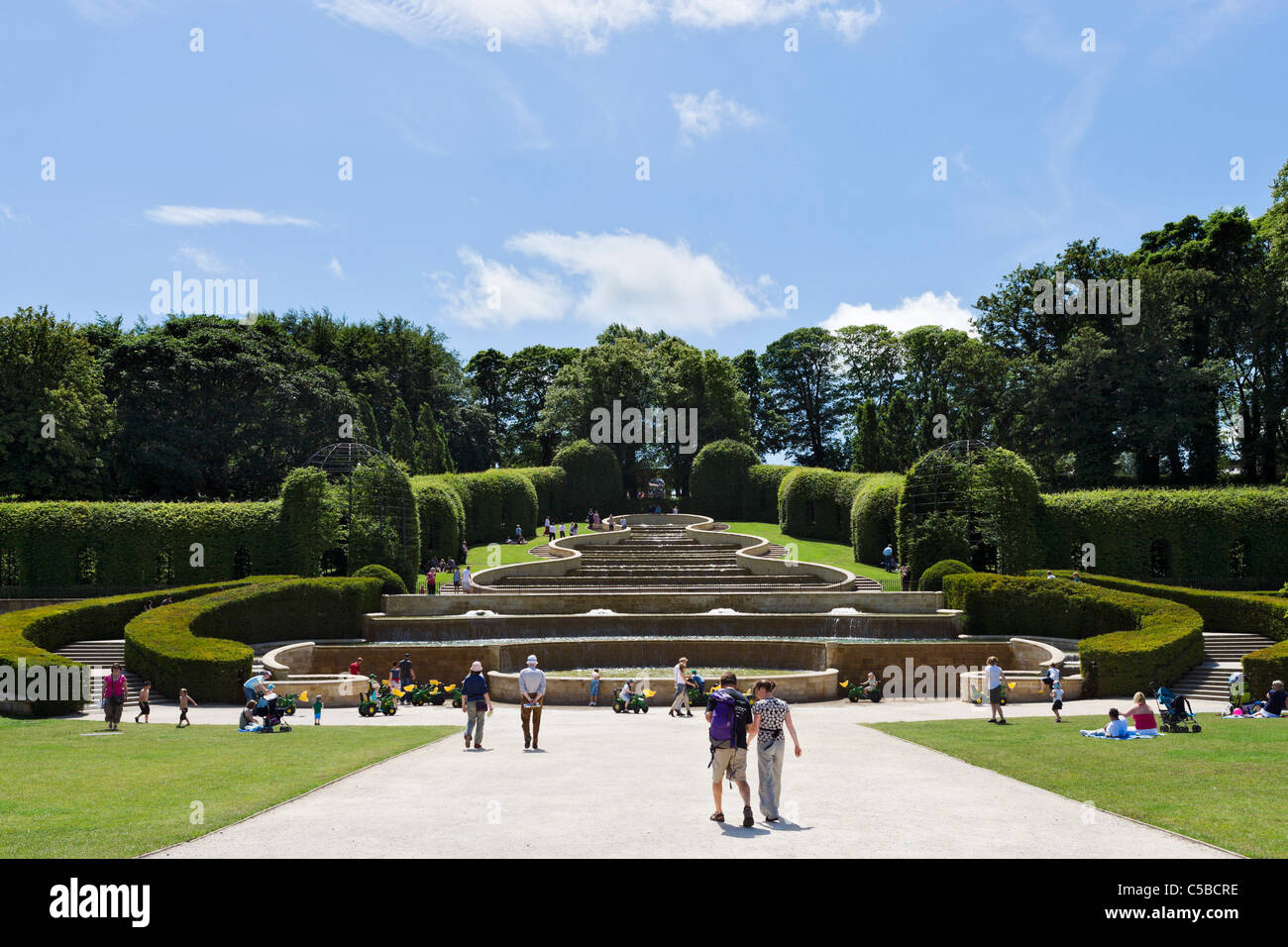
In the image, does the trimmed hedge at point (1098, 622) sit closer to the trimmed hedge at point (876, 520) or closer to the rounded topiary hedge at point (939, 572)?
the rounded topiary hedge at point (939, 572)

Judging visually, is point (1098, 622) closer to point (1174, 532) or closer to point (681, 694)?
point (1174, 532)

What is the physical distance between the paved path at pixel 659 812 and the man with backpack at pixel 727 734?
1.68 feet

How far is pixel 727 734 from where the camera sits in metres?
9.41

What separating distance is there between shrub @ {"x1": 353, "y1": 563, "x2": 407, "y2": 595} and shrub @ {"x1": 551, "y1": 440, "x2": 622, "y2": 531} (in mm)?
31584

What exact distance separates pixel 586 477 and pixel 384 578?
3276cm

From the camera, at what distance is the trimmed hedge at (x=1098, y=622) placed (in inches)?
914

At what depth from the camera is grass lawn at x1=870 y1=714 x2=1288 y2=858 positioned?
8984 mm

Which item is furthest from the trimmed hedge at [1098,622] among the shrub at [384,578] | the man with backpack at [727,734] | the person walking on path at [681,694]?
the shrub at [384,578]

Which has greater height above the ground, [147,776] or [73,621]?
[147,776]

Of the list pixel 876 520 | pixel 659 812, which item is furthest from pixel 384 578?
pixel 659 812


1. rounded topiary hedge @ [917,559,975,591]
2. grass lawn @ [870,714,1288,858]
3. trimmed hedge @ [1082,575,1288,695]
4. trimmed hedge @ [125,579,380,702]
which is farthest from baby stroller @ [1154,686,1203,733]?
trimmed hedge @ [125,579,380,702]

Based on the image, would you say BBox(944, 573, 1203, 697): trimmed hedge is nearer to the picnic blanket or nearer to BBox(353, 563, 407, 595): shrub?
the picnic blanket

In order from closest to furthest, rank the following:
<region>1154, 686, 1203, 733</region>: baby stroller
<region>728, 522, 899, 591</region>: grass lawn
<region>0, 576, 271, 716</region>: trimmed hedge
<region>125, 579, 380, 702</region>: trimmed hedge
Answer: <region>1154, 686, 1203, 733</region>: baby stroller, <region>125, 579, 380, 702</region>: trimmed hedge, <region>0, 576, 271, 716</region>: trimmed hedge, <region>728, 522, 899, 591</region>: grass lawn

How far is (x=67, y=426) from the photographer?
4566 centimetres
